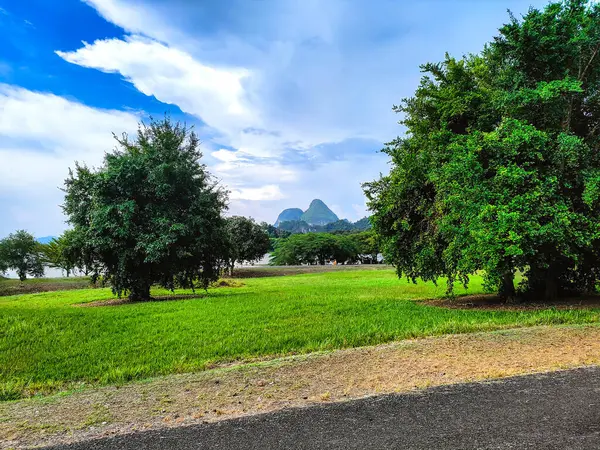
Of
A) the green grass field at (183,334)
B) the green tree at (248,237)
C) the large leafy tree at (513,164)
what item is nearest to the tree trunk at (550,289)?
the large leafy tree at (513,164)

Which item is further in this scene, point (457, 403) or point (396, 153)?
point (396, 153)

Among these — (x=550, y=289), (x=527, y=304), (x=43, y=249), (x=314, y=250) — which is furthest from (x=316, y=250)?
(x=527, y=304)

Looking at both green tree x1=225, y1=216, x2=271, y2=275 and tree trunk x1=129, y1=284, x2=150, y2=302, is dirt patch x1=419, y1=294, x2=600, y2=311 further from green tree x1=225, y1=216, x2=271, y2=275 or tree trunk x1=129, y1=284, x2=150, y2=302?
green tree x1=225, y1=216, x2=271, y2=275

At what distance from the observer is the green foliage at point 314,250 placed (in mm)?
73750

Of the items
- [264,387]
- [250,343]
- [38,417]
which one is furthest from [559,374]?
[38,417]

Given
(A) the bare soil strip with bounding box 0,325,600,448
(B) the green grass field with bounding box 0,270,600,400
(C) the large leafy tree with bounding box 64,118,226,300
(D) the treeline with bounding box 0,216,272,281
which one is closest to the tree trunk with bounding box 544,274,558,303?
(B) the green grass field with bounding box 0,270,600,400

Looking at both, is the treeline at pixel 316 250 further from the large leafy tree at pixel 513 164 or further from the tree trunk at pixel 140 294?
the large leafy tree at pixel 513 164

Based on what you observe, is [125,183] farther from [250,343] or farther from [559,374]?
[559,374]

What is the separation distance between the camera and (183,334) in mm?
10289

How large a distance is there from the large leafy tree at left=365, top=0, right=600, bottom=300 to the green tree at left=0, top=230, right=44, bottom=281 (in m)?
56.8

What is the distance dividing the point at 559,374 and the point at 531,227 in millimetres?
6477

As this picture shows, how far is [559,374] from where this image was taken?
5.62 meters

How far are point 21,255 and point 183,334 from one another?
5743 centimetres

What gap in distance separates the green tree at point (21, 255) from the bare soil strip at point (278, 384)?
196 ft
